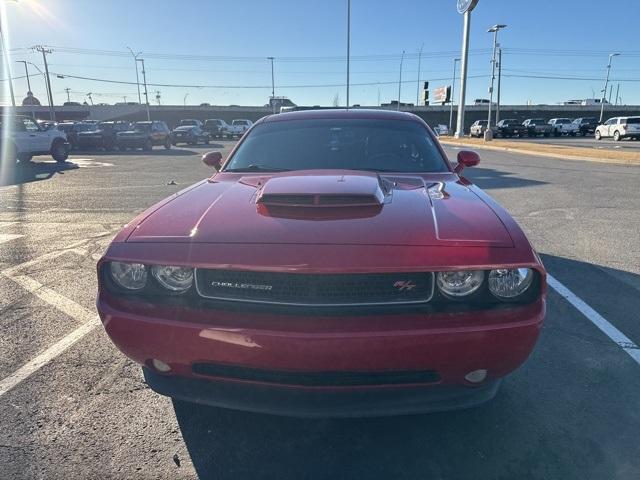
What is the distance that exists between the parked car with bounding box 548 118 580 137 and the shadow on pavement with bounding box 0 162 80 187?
152ft

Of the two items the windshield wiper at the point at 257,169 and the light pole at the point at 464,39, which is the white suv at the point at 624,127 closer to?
the light pole at the point at 464,39

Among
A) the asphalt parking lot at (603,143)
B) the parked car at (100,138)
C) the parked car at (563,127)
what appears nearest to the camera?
the asphalt parking lot at (603,143)

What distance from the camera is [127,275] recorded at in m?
Answer: 2.15

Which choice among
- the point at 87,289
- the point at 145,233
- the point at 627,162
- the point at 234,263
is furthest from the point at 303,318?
the point at 627,162

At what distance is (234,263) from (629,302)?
369cm

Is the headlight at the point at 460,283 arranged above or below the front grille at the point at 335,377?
above

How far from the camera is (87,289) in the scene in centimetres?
441

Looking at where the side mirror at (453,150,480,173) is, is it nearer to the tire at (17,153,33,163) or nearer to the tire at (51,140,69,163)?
the tire at (17,153,33,163)

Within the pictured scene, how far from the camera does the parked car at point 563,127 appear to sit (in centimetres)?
4822

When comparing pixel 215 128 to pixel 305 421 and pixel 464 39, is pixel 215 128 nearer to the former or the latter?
pixel 464 39

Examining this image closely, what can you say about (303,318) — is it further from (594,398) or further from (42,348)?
(42,348)

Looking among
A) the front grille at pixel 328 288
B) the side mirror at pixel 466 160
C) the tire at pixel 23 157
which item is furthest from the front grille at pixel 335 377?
the tire at pixel 23 157

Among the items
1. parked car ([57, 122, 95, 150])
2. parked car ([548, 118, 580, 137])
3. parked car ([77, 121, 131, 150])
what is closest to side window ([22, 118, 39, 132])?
parked car ([77, 121, 131, 150])

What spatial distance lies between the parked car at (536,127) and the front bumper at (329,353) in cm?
4909
